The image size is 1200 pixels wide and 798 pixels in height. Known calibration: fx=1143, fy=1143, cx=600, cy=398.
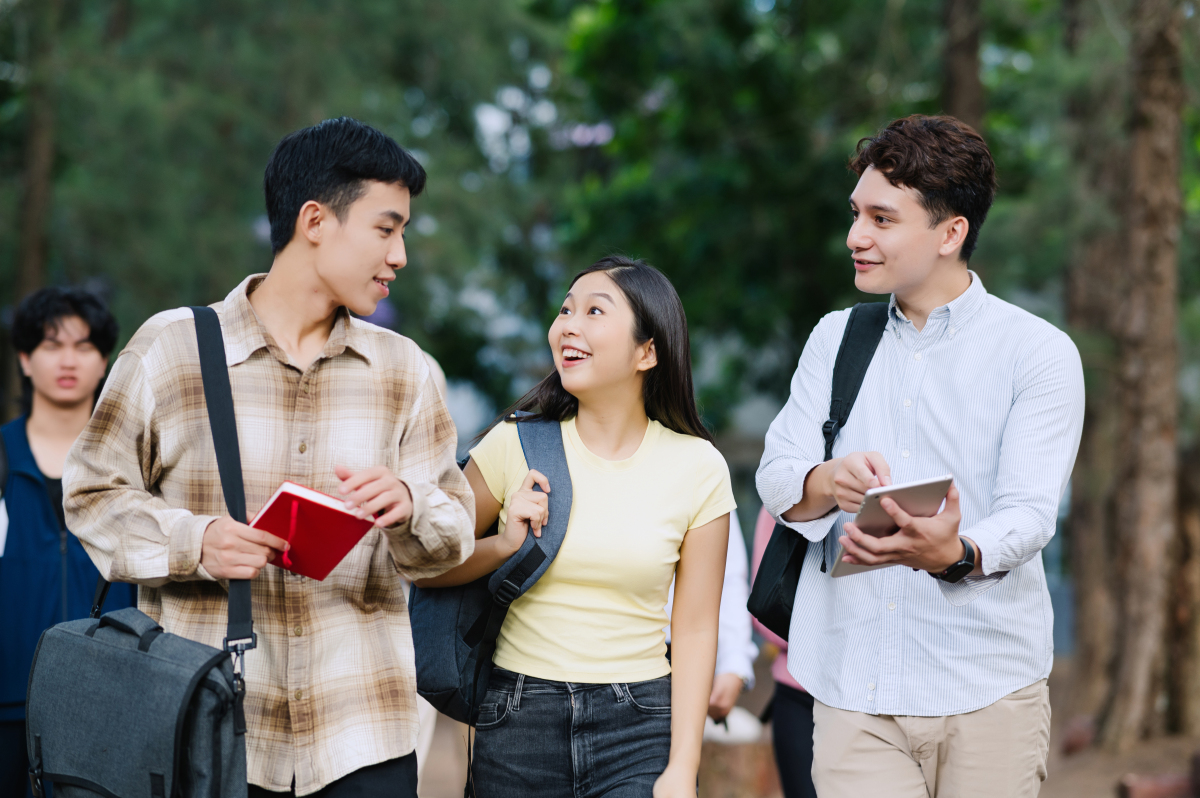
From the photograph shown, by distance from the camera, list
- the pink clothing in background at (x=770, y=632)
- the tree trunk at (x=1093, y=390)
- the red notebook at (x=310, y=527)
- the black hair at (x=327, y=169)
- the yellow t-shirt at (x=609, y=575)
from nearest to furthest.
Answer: the red notebook at (x=310, y=527) < the black hair at (x=327, y=169) < the yellow t-shirt at (x=609, y=575) < the pink clothing in background at (x=770, y=632) < the tree trunk at (x=1093, y=390)

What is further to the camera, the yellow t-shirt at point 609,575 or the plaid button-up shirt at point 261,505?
the yellow t-shirt at point 609,575

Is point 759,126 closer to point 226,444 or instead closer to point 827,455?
point 827,455

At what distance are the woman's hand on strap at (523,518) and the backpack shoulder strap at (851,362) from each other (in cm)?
71

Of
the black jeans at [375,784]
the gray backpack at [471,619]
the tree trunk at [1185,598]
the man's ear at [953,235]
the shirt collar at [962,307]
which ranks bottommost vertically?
the tree trunk at [1185,598]

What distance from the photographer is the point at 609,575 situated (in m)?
2.81

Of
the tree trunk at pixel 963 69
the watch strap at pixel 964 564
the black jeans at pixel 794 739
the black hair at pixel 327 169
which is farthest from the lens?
the tree trunk at pixel 963 69

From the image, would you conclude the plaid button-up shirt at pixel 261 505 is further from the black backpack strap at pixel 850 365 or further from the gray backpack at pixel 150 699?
the black backpack strap at pixel 850 365

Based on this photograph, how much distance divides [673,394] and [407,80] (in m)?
10.9

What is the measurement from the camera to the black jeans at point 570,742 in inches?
108

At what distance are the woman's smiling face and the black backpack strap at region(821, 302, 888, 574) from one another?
0.51 meters

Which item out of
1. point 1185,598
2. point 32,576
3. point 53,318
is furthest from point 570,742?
point 1185,598

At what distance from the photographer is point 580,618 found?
9.19 ft

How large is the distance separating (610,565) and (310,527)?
2.84ft

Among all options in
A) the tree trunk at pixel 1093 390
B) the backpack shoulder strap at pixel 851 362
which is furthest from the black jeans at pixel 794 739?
the tree trunk at pixel 1093 390
